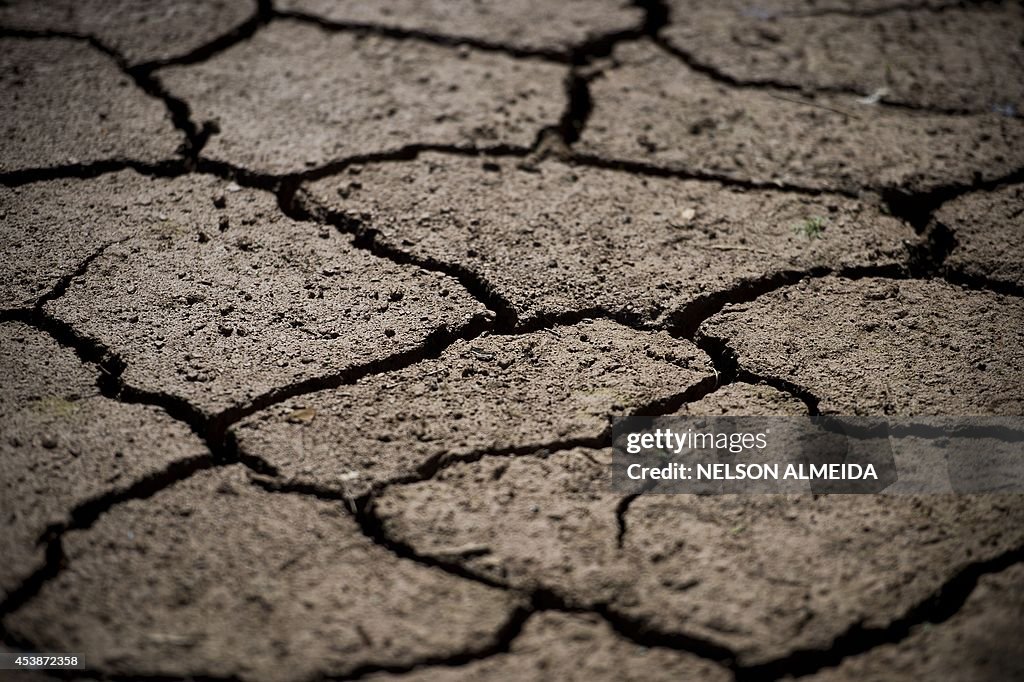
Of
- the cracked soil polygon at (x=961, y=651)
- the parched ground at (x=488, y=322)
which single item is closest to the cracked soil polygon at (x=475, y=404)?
the parched ground at (x=488, y=322)

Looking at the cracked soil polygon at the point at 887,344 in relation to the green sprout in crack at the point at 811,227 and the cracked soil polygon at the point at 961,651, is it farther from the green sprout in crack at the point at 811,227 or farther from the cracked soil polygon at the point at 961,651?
the cracked soil polygon at the point at 961,651

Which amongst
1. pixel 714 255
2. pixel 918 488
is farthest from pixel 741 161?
pixel 918 488

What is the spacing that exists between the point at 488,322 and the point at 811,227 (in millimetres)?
828

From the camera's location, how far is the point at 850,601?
61.2 inches

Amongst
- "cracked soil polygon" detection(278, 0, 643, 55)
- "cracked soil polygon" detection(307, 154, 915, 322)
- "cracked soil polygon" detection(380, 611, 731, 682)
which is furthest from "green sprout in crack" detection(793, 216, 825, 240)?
"cracked soil polygon" detection(380, 611, 731, 682)

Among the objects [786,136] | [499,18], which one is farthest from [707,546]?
[499,18]

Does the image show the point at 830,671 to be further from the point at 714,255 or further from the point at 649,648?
the point at 714,255

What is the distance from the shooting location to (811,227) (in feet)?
7.57

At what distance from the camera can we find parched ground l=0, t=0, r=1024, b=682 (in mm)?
1536

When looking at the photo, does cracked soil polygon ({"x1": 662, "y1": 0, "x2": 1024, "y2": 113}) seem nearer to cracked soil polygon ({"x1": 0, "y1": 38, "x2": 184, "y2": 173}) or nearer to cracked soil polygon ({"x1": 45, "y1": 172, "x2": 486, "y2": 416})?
cracked soil polygon ({"x1": 45, "y1": 172, "x2": 486, "y2": 416})

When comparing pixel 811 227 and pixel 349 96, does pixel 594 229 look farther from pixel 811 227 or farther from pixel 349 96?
pixel 349 96

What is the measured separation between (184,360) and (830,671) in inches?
50.7
